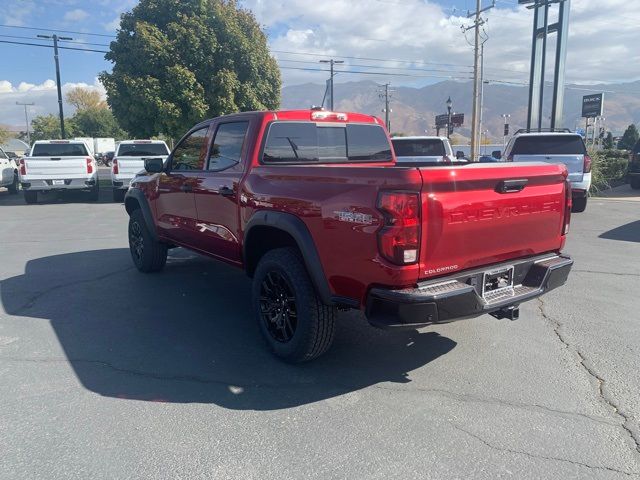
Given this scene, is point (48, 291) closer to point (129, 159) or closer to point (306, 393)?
point (306, 393)

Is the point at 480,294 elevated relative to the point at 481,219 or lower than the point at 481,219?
lower

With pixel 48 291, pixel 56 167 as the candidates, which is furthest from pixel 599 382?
pixel 56 167

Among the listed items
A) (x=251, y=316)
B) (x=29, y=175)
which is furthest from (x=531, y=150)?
(x=29, y=175)

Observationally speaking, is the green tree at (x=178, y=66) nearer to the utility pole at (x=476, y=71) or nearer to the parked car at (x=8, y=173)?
the parked car at (x=8, y=173)

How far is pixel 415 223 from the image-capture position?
3.02 metres

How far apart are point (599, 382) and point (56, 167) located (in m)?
15.0

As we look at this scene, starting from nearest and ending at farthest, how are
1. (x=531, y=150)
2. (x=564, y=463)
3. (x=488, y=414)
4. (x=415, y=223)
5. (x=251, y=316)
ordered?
(x=564, y=463) < (x=415, y=223) < (x=488, y=414) < (x=251, y=316) < (x=531, y=150)

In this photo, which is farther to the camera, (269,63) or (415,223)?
(269,63)

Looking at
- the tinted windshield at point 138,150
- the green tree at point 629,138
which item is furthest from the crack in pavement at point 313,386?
the green tree at point 629,138

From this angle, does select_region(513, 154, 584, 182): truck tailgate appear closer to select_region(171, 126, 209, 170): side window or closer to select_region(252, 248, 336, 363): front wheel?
select_region(171, 126, 209, 170): side window

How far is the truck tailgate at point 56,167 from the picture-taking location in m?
14.6

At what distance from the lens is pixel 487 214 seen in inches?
133

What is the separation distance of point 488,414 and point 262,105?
683 inches

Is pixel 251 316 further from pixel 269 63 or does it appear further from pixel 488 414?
pixel 269 63
